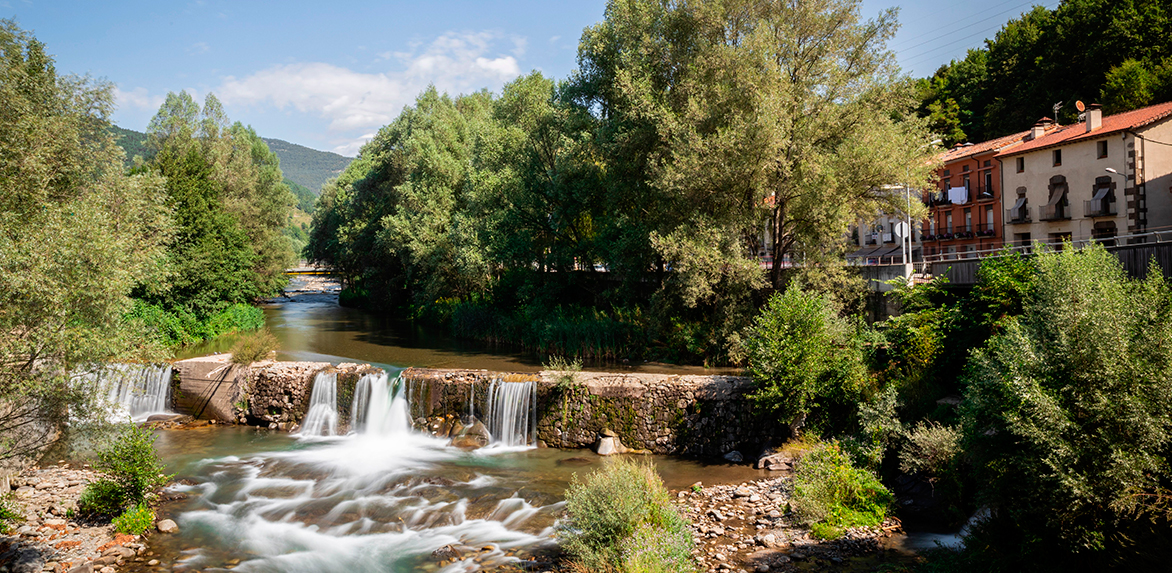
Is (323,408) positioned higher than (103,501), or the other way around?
(323,408)

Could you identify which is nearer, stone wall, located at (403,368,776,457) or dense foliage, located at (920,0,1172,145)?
Result: stone wall, located at (403,368,776,457)

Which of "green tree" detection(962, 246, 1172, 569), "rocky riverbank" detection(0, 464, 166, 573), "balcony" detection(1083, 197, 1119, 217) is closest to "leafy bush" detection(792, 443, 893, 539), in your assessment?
"green tree" detection(962, 246, 1172, 569)

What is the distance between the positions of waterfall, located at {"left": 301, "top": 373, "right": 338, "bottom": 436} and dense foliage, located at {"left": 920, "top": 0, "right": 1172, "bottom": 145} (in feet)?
101

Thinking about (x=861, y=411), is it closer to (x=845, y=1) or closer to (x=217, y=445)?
(x=845, y=1)

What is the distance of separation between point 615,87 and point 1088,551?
72.2 ft

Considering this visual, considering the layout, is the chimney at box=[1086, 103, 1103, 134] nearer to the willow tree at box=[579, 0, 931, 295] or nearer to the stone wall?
the willow tree at box=[579, 0, 931, 295]

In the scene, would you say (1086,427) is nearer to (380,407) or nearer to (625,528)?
(625,528)

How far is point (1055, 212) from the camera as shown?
115 feet

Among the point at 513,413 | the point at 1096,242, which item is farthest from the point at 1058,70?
the point at 513,413

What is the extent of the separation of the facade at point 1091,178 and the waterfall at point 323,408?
3013cm

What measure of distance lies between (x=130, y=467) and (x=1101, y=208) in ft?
135

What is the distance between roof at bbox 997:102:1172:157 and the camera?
98.8 ft

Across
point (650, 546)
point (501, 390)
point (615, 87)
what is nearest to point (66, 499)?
point (501, 390)

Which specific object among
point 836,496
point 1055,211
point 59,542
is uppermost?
point 1055,211
